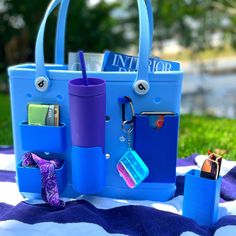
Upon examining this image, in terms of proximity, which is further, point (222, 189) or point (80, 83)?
point (222, 189)

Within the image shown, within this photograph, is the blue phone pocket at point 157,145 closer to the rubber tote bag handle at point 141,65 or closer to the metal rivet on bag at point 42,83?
the rubber tote bag handle at point 141,65

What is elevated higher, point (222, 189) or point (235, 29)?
point (235, 29)

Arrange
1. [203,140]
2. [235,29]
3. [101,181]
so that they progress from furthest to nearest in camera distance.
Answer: [235,29] < [203,140] < [101,181]

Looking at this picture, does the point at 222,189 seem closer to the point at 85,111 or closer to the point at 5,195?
the point at 85,111

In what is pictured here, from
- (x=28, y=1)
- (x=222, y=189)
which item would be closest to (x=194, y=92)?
(x=28, y=1)

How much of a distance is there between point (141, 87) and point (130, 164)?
0.25m

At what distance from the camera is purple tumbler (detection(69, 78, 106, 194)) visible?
1.14 metres

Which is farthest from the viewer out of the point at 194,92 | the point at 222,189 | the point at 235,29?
the point at 194,92

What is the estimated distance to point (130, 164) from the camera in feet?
4.09

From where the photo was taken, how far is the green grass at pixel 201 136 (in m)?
2.10

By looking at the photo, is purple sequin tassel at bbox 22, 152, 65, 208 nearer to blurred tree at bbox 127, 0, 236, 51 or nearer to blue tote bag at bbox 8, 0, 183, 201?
blue tote bag at bbox 8, 0, 183, 201

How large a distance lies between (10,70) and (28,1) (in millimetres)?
7907

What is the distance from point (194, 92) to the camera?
11.5 meters

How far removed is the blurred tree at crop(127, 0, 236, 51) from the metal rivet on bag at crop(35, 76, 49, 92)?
5227mm
